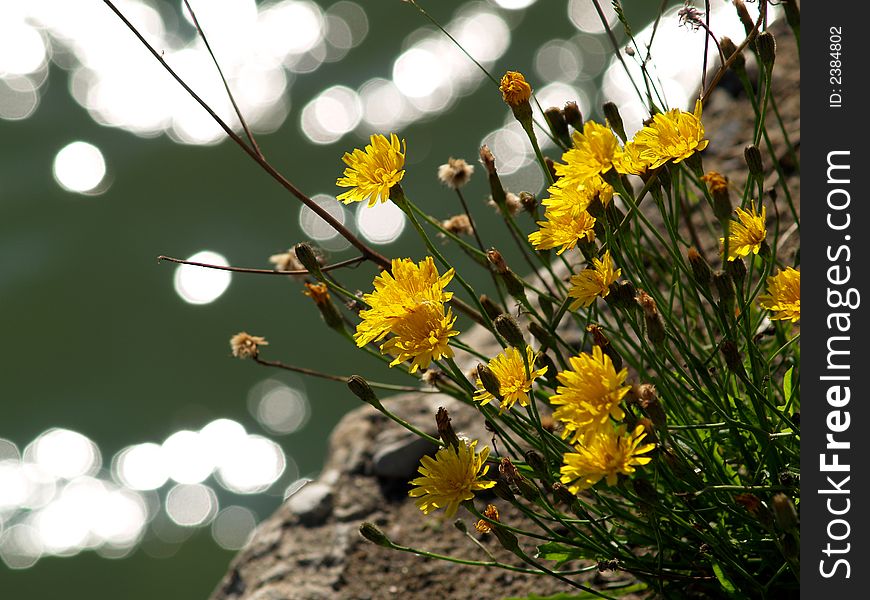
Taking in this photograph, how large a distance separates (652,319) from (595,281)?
126 millimetres

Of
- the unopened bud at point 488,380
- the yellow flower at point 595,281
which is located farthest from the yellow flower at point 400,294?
the yellow flower at point 595,281

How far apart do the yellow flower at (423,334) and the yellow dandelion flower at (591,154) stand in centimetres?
34

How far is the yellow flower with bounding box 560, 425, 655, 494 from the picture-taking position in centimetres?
150

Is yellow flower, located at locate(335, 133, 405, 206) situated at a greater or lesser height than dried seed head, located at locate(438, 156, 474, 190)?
lesser

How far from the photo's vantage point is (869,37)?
192cm

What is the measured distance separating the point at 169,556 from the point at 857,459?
3540 mm

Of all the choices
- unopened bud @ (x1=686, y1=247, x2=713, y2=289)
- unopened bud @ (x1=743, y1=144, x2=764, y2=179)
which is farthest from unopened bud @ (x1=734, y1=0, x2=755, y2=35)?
unopened bud @ (x1=686, y1=247, x2=713, y2=289)

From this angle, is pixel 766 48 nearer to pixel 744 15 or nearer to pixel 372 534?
pixel 744 15

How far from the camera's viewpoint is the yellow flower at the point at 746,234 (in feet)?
5.96

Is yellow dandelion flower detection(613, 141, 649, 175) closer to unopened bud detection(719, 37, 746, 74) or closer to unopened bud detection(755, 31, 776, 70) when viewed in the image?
unopened bud detection(755, 31, 776, 70)

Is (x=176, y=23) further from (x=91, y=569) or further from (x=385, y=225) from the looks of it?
(x=91, y=569)

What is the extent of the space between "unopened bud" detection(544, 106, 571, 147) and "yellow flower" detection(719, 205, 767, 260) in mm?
494

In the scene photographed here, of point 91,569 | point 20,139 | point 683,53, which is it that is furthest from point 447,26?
point 91,569

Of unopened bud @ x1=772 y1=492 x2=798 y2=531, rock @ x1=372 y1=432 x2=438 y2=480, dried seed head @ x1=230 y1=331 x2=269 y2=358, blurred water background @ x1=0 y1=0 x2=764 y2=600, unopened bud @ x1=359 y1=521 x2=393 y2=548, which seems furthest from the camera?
blurred water background @ x1=0 y1=0 x2=764 y2=600
